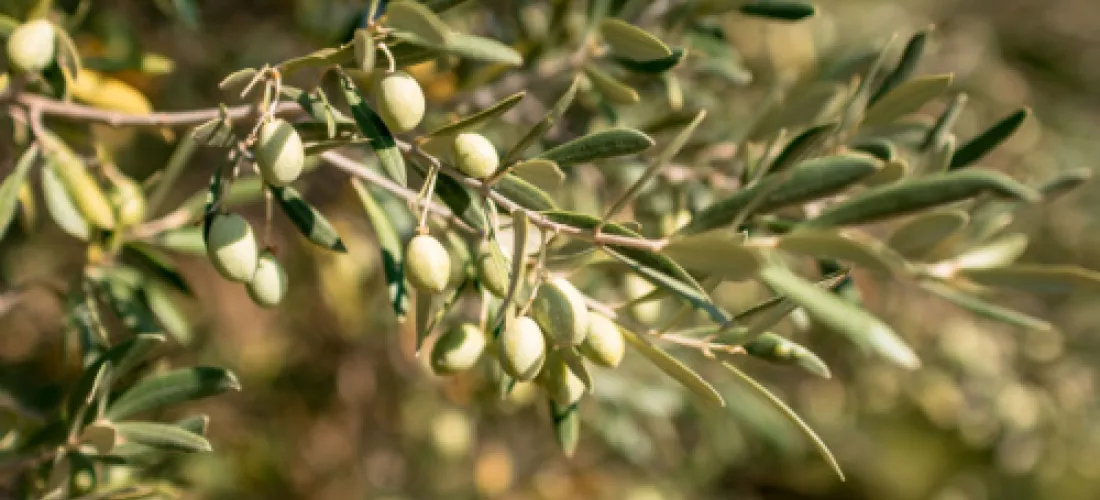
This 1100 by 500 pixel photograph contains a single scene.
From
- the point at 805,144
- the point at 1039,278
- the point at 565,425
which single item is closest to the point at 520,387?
the point at 565,425

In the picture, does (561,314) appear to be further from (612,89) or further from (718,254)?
(612,89)

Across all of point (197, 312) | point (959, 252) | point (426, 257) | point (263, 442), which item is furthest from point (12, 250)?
point (959, 252)

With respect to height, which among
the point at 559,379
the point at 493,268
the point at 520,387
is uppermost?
the point at 493,268

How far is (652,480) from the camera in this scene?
1.75 meters

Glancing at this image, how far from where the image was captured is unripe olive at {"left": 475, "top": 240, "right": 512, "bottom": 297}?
0.57 m

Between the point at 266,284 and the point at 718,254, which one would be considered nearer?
the point at 718,254

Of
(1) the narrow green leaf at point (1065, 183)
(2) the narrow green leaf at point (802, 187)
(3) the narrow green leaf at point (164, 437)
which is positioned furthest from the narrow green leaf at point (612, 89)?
(3) the narrow green leaf at point (164, 437)

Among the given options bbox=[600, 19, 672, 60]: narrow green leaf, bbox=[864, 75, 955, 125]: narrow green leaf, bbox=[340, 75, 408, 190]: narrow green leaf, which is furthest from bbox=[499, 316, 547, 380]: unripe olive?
bbox=[864, 75, 955, 125]: narrow green leaf

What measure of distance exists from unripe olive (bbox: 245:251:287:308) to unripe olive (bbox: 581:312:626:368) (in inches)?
9.6

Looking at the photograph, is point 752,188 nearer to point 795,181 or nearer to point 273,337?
point 795,181

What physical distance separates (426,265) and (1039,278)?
1.26ft

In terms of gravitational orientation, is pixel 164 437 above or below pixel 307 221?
below

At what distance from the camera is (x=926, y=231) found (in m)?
0.58

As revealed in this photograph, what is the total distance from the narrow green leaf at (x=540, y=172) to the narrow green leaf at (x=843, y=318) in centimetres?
18
